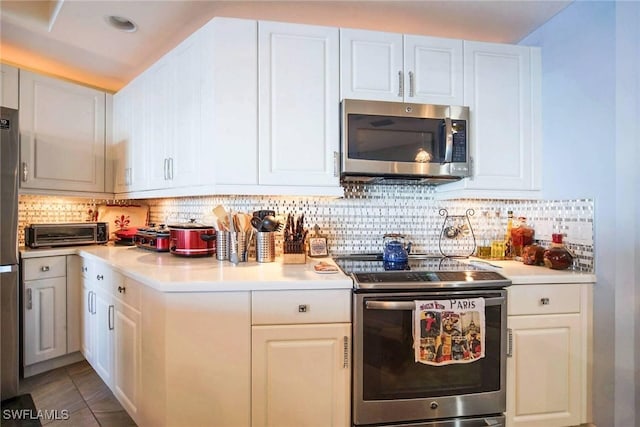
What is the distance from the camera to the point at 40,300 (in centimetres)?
213

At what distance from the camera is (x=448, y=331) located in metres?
1.49

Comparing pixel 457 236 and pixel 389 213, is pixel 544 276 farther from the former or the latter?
pixel 389 213

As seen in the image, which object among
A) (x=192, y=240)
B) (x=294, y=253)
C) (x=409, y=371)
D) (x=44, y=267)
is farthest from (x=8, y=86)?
(x=409, y=371)

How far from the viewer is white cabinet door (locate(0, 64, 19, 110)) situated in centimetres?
206

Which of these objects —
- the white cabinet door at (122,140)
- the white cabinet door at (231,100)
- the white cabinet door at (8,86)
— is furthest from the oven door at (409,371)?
the white cabinet door at (8,86)

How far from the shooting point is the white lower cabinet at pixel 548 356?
62.4 inches

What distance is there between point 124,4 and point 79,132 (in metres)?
1.14

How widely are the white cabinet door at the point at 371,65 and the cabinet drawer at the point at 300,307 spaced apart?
1.08 meters

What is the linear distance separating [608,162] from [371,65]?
130 centimetres

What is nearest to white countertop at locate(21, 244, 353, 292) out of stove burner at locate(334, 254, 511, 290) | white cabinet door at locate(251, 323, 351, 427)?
stove burner at locate(334, 254, 511, 290)

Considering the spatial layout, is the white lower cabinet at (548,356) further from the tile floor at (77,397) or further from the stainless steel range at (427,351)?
the tile floor at (77,397)

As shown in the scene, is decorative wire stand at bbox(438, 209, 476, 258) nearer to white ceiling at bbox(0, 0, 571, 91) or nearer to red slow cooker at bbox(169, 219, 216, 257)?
white ceiling at bbox(0, 0, 571, 91)

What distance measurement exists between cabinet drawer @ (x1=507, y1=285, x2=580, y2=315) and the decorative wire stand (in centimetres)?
61

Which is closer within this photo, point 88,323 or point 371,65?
point 371,65
